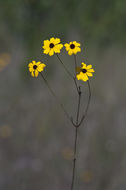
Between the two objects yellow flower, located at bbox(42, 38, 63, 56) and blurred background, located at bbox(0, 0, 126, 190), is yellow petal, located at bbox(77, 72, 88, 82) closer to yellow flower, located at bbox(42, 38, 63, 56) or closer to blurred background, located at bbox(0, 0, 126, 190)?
yellow flower, located at bbox(42, 38, 63, 56)

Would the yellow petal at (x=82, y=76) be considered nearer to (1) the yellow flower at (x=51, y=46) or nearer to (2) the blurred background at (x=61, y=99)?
(1) the yellow flower at (x=51, y=46)

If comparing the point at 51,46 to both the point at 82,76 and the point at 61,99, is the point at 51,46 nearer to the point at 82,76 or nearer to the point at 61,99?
the point at 82,76

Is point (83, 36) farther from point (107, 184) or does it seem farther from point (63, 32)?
point (107, 184)

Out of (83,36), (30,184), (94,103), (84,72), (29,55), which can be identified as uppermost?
(83,36)

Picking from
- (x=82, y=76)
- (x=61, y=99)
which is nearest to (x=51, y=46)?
(x=82, y=76)

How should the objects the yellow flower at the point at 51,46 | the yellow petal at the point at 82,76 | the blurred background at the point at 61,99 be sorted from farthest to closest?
the blurred background at the point at 61,99
the yellow flower at the point at 51,46
the yellow petal at the point at 82,76

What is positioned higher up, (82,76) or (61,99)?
(61,99)

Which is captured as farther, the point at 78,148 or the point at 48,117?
the point at 48,117

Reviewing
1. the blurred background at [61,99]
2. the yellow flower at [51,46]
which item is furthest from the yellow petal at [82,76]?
the blurred background at [61,99]

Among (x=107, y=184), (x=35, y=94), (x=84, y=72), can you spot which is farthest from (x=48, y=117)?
(x=84, y=72)
